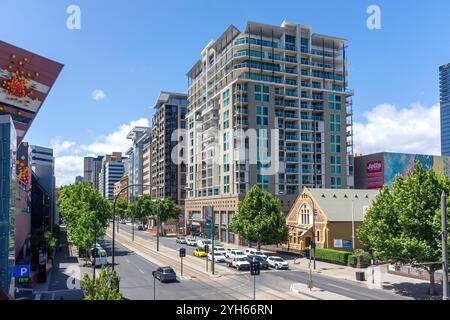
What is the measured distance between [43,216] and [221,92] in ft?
150

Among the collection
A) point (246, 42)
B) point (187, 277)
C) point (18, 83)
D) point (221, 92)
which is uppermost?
point (246, 42)

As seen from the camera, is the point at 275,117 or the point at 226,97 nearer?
the point at 275,117

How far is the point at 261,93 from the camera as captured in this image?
297ft

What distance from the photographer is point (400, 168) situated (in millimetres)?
104625

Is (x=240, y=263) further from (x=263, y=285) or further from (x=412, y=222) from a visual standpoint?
(x=412, y=222)

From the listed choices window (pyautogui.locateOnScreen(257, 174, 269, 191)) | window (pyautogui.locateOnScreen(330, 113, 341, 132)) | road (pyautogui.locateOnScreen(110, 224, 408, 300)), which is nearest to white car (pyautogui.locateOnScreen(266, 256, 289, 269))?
road (pyautogui.locateOnScreen(110, 224, 408, 300))

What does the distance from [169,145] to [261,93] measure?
6601cm

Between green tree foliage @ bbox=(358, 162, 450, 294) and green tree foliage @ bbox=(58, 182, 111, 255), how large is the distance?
33.0 m

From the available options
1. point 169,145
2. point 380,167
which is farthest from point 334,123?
point 169,145

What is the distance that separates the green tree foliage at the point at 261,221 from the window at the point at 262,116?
26.6 m

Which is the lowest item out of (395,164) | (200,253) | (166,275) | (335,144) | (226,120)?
(200,253)

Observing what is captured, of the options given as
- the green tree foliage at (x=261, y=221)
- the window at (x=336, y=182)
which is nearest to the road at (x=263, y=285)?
the green tree foliage at (x=261, y=221)
